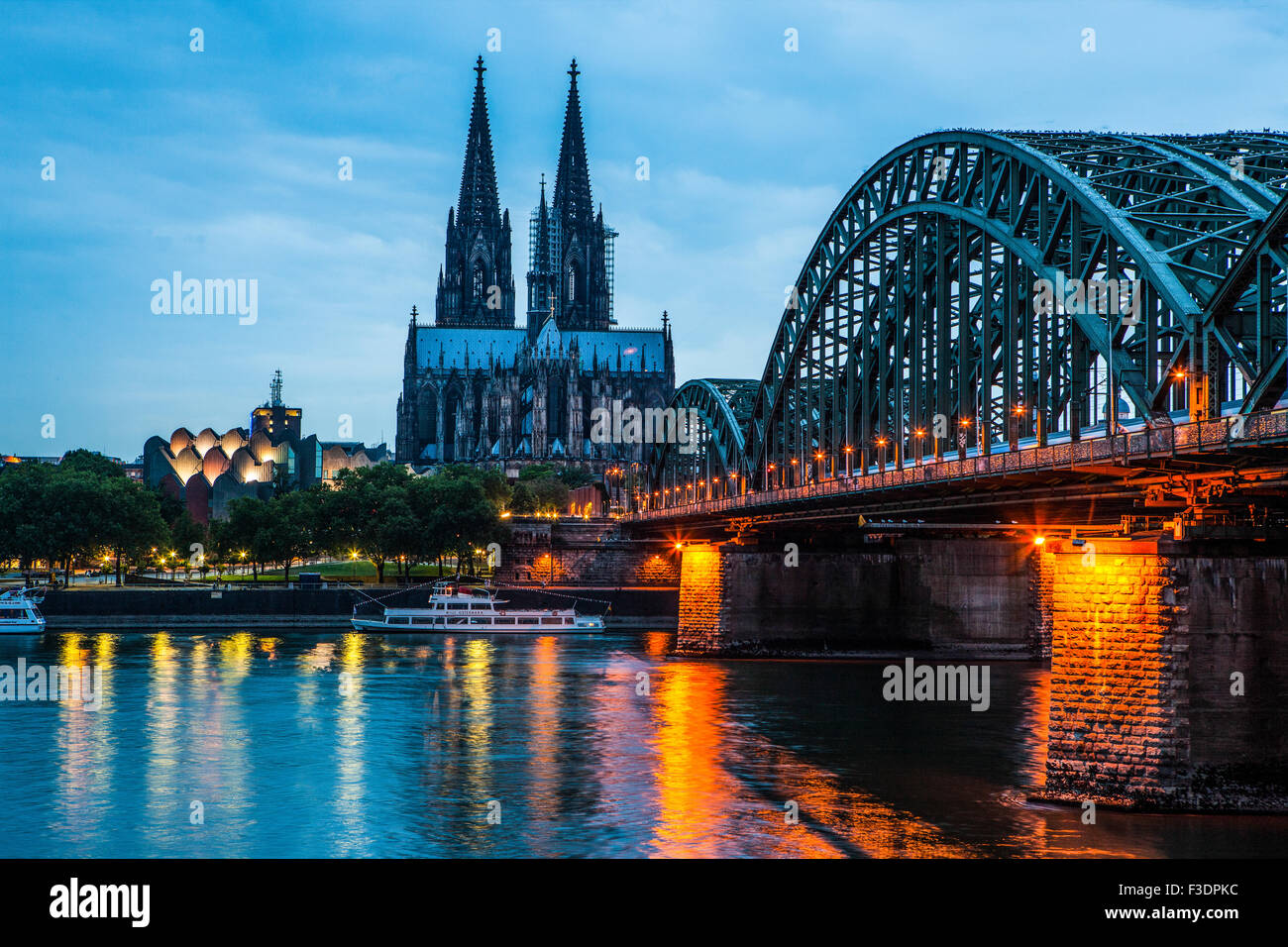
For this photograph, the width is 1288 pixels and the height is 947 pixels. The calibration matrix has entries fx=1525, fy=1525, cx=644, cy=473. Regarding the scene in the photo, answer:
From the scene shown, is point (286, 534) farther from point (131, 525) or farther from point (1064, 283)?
point (1064, 283)

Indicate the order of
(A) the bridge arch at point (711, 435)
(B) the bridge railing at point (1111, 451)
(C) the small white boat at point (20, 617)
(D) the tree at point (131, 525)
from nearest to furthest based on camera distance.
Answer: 1. (B) the bridge railing at point (1111, 451)
2. (C) the small white boat at point (20, 617)
3. (A) the bridge arch at point (711, 435)
4. (D) the tree at point (131, 525)

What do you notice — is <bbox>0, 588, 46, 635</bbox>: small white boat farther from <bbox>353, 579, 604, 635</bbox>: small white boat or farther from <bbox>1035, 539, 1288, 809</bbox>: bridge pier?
<bbox>1035, 539, 1288, 809</bbox>: bridge pier

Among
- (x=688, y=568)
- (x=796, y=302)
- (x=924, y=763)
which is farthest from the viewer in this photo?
(x=688, y=568)

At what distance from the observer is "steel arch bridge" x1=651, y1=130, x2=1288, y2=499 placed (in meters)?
35.2

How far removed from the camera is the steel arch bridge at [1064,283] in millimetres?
35250

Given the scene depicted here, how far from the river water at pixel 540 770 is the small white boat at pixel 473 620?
→ 27.2 meters

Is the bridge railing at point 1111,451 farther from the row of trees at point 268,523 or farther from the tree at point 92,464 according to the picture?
the tree at point 92,464

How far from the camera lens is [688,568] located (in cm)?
8131

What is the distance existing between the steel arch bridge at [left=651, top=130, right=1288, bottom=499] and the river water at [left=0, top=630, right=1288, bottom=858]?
9.42m

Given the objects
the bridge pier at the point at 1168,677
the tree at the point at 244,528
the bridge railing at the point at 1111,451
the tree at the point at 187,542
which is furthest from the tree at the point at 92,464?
the bridge pier at the point at 1168,677

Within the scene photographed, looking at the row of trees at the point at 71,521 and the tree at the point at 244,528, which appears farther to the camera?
the tree at the point at 244,528
